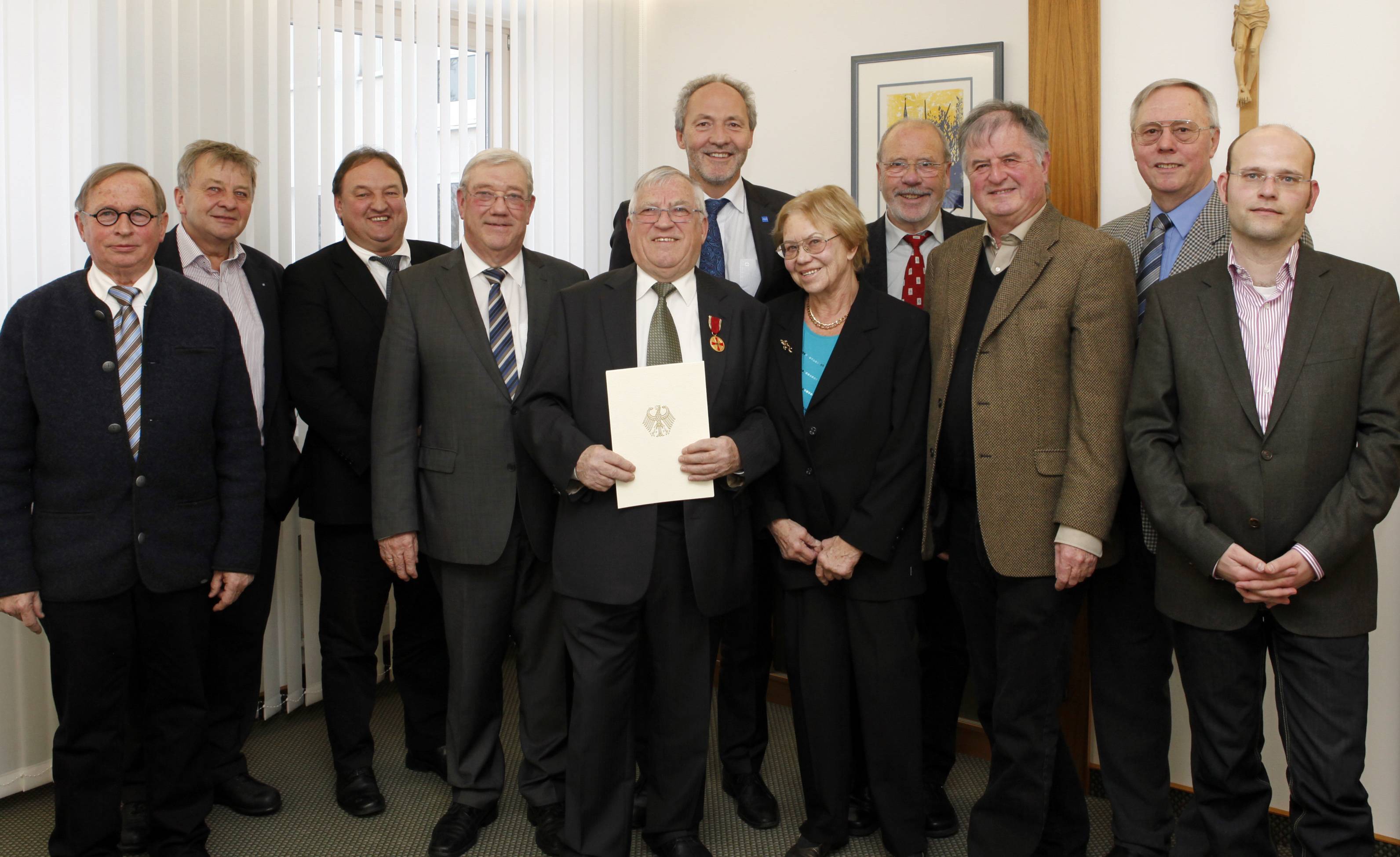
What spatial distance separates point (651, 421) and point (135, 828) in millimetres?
1864

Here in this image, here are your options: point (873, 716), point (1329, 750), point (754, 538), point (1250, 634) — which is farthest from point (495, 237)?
point (1329, 750)

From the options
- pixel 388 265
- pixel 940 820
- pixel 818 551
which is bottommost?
pixel 940 820

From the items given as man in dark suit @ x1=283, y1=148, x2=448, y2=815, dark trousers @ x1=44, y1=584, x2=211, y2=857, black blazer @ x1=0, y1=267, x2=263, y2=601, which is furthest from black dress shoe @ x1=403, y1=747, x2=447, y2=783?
black blazer @ x1=0, y1=267, x2=263, y2=601

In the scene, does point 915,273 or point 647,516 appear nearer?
point 647,516

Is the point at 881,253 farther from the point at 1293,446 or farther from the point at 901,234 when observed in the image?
the point at 1293,446

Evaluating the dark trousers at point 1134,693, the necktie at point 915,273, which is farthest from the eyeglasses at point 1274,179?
the necktie at point 915,273

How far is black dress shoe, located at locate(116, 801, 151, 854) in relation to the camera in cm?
284

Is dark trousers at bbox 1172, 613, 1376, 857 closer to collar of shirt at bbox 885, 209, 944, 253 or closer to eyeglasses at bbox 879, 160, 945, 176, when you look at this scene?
collar of shirt at bbox 885, 209, 944, 253

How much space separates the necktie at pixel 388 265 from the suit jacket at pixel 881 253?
4.78 ft

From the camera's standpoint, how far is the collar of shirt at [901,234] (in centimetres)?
323

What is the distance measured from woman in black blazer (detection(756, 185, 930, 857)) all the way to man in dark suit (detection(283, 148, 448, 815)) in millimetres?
1186

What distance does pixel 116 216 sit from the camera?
248 cm

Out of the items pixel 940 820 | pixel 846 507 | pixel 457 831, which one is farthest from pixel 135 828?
pixel 940 820

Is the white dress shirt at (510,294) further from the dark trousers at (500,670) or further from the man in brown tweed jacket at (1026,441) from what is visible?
the man in brown tweed jacket at (1026,441)
